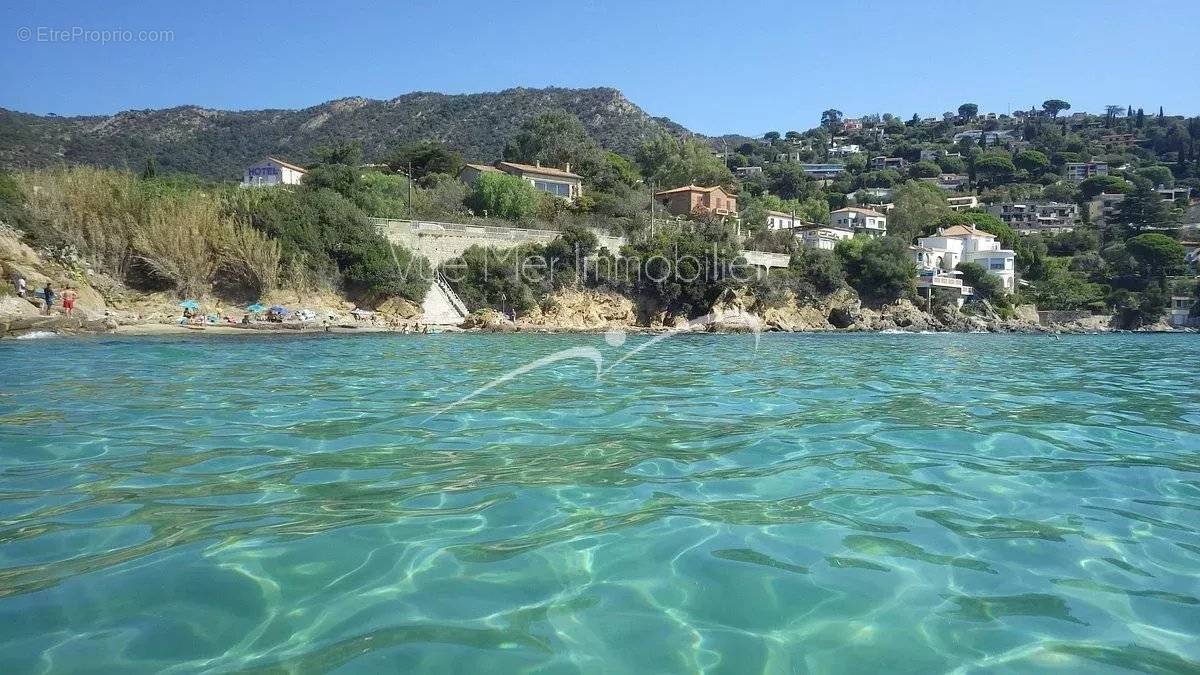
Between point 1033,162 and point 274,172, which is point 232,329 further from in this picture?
point 1033,162

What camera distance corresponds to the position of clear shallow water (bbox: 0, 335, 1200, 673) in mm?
2496

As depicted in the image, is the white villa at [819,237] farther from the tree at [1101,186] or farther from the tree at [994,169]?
the tree at [994,169]

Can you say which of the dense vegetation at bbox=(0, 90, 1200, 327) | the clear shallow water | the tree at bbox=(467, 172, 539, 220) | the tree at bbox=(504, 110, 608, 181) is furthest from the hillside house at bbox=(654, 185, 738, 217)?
the clear shallow water

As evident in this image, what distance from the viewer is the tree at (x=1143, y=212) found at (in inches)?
2923

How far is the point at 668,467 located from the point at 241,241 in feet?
91.8

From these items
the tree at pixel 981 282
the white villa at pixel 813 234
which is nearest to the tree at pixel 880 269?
the white villa at pixel 813 234

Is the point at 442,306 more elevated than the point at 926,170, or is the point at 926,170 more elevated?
the point at 926,170

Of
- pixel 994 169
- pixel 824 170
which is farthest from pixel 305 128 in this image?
pixel 994 169

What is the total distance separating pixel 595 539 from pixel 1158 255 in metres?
73.0

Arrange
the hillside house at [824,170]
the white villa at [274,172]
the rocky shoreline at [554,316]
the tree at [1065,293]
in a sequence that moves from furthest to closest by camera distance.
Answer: the hillside house at [824,170]
the white villa at [274,172]
the tree at [1065,293]
the rocky shoreline at [554,316]

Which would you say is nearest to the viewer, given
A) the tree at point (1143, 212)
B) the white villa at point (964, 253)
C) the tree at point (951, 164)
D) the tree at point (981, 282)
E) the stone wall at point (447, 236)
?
the stone wall at point (447, 236)

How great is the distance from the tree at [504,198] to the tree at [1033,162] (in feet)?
305

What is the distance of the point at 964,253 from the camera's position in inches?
2320

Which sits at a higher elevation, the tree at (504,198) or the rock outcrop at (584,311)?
the tree at (504,198)
